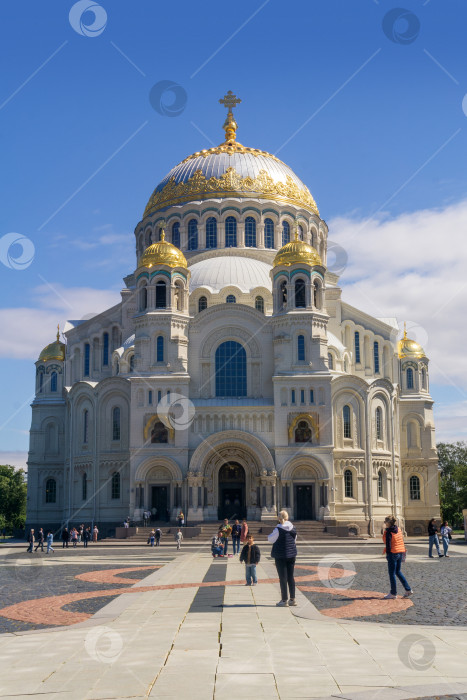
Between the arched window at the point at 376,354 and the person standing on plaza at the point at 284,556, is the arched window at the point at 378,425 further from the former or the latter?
the person standing on plaza at the point at 284,556

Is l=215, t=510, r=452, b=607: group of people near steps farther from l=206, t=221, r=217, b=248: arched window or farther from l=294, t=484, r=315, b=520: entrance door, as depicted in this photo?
l=206, t=221, r=217, b=248: arched window

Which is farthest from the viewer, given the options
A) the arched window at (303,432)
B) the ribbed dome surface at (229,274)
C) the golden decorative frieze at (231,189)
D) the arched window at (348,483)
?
the golden decorative frieze at (231,189)

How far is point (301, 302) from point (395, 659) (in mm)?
42164

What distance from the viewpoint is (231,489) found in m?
50.2

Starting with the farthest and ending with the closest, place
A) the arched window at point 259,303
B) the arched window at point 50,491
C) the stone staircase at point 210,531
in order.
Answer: the arched window at point 50,491, the arched window at point 259,303, the stone staircase at point 210,531

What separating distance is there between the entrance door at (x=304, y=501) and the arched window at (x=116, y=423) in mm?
12457

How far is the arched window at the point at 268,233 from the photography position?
2418 inches

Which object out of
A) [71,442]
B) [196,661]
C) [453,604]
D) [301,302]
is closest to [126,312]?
[71,442]

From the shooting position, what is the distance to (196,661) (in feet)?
30.8

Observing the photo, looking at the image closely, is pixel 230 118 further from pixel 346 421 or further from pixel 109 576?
pixel 109 576

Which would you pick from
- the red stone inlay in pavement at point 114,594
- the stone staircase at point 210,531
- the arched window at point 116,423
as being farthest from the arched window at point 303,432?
the red stone inlay in pavement at point 114,594

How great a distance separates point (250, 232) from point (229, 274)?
264 inches

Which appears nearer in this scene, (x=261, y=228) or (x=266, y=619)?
(x=266, y=619)

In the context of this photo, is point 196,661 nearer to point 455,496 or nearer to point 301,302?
point 301,302
